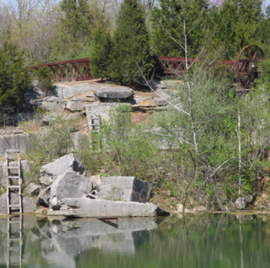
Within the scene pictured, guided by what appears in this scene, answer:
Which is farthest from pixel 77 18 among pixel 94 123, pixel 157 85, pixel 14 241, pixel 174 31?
pixel 14 241

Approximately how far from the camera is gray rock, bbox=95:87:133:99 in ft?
68.5

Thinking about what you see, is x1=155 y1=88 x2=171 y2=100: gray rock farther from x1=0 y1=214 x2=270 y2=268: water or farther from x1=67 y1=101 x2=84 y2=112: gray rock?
x1=0 y1=214 x2=270 y2=268: water

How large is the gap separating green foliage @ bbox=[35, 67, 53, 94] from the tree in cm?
92

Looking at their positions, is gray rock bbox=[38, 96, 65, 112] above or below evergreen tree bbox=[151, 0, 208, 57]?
below

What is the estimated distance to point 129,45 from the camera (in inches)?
873

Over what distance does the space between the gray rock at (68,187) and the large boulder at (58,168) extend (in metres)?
0.57

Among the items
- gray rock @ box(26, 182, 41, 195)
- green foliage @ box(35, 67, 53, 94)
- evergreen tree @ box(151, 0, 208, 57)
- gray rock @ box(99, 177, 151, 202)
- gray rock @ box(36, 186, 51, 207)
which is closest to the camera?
gray rock @ box(99, 177, 151, 202)

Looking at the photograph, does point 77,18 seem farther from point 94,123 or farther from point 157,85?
point 94,123

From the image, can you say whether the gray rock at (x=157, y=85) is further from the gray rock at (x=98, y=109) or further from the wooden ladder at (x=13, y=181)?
the wooden ladder at (x=13, y=181)

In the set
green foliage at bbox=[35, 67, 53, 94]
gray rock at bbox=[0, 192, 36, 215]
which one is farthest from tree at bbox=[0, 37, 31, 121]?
gray rock at bbox=[0, 192, 36, 215]

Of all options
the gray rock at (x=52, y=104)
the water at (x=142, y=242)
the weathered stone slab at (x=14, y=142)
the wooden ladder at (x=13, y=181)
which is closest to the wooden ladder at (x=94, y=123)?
the gray rock at (x=52, y=104)

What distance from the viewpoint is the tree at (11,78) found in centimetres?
1980

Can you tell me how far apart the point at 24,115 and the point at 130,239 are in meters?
10.4

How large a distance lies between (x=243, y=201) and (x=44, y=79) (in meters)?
11.0
